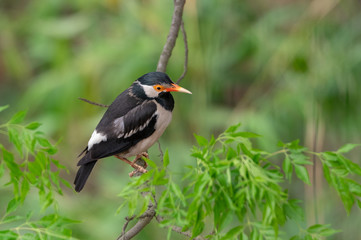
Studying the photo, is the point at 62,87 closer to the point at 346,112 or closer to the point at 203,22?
the point at 203,22

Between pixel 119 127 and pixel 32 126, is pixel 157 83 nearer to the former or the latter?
pixel 119 127

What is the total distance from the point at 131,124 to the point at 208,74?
2076 millimetres

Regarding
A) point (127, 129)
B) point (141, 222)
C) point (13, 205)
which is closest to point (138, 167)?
point (127, 129)

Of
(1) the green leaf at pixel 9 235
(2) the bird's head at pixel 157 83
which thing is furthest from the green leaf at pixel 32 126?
(2) the bird's head at pixel 157 83

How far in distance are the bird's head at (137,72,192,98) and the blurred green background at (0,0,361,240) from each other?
63.7 inches

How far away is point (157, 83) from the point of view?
2.51m

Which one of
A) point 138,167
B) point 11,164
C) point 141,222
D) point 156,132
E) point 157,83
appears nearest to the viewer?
point 11,164

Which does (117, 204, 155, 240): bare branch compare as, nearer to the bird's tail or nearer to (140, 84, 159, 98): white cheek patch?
the bird's tail

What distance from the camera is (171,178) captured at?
1688mm

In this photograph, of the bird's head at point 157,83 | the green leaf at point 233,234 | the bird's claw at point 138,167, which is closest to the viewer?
the green leaf at point 233,234

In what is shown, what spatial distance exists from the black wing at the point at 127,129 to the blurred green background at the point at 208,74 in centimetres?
150

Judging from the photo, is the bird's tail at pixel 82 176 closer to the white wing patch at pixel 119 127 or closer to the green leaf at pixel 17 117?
the white wing patch at pixel 119 127

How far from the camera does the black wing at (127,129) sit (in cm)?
262

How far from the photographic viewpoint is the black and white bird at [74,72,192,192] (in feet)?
8.57
